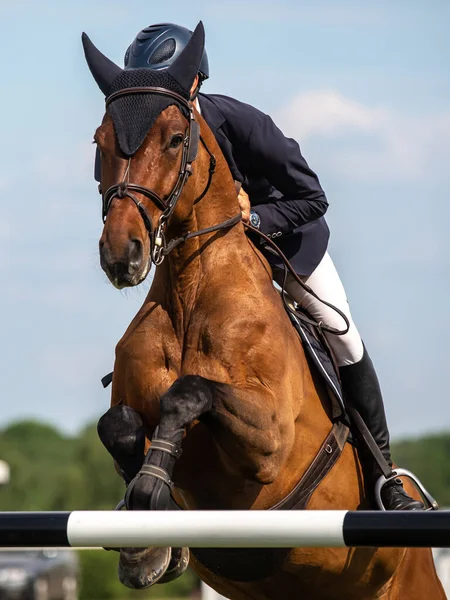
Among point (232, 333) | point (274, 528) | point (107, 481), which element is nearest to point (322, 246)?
point (232, 333)

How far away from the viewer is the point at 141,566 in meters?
4.77

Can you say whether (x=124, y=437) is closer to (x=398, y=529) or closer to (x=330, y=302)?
(x=330, y=302)

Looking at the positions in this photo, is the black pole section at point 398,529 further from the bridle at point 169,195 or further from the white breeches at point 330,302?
the white breeches at point 330,302

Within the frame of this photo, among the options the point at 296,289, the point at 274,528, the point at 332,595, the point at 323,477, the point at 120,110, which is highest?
the point at 120,110

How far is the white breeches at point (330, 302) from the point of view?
5.68 m

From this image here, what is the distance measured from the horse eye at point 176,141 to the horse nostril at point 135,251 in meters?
0.51

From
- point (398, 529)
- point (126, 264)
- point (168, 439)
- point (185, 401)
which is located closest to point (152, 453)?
point (168, 439)

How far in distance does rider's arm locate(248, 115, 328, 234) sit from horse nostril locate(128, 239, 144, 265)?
103 cm

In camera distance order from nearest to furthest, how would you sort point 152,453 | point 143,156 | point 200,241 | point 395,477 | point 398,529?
point 398,529
point 152,453
point 143,156
point 200,241
point 395,477

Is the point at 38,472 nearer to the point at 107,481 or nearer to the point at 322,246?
the point at 107,481

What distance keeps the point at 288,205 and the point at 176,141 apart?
850 millimetres

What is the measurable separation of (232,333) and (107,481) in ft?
134

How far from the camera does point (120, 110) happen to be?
4.71 metres

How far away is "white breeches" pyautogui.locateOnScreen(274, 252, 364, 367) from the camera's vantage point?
18.6 feet
